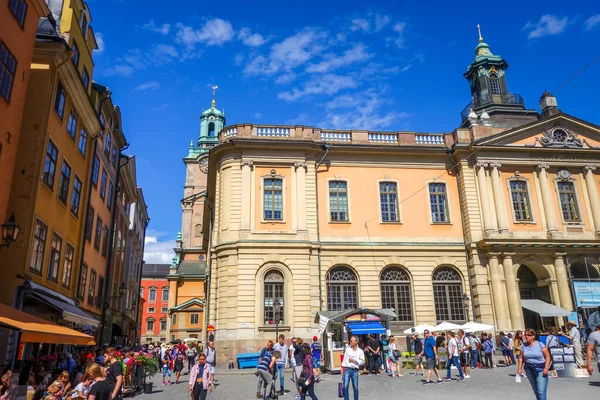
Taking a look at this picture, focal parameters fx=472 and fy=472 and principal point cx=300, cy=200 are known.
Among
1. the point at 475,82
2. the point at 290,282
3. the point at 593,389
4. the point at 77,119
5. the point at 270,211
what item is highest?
the point at 475,82

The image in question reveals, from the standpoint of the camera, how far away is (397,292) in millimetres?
27391

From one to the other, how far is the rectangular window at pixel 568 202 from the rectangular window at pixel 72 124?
89.6ft

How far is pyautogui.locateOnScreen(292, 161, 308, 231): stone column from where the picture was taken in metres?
27.1

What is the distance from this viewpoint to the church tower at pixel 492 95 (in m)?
33.7

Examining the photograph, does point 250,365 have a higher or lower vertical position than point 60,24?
lower

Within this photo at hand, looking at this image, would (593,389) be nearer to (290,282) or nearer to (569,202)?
(290,282)

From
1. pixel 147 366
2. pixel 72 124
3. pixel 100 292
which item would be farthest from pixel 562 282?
pixel 72 124

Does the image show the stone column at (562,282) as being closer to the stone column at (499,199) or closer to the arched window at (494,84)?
the stone column at (499,199)

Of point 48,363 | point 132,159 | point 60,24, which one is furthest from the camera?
point 132,159

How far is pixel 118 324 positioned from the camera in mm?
34906

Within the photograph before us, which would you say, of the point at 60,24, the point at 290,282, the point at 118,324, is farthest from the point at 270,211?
the point at 118,324

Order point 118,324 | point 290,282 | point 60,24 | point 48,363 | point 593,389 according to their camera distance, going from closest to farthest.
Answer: point 593,389 < point 48,363 < point 60,24 < point 290,282 < point 118,324

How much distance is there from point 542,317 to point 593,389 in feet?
49.7

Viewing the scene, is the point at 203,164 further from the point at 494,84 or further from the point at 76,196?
the point at 76,196
